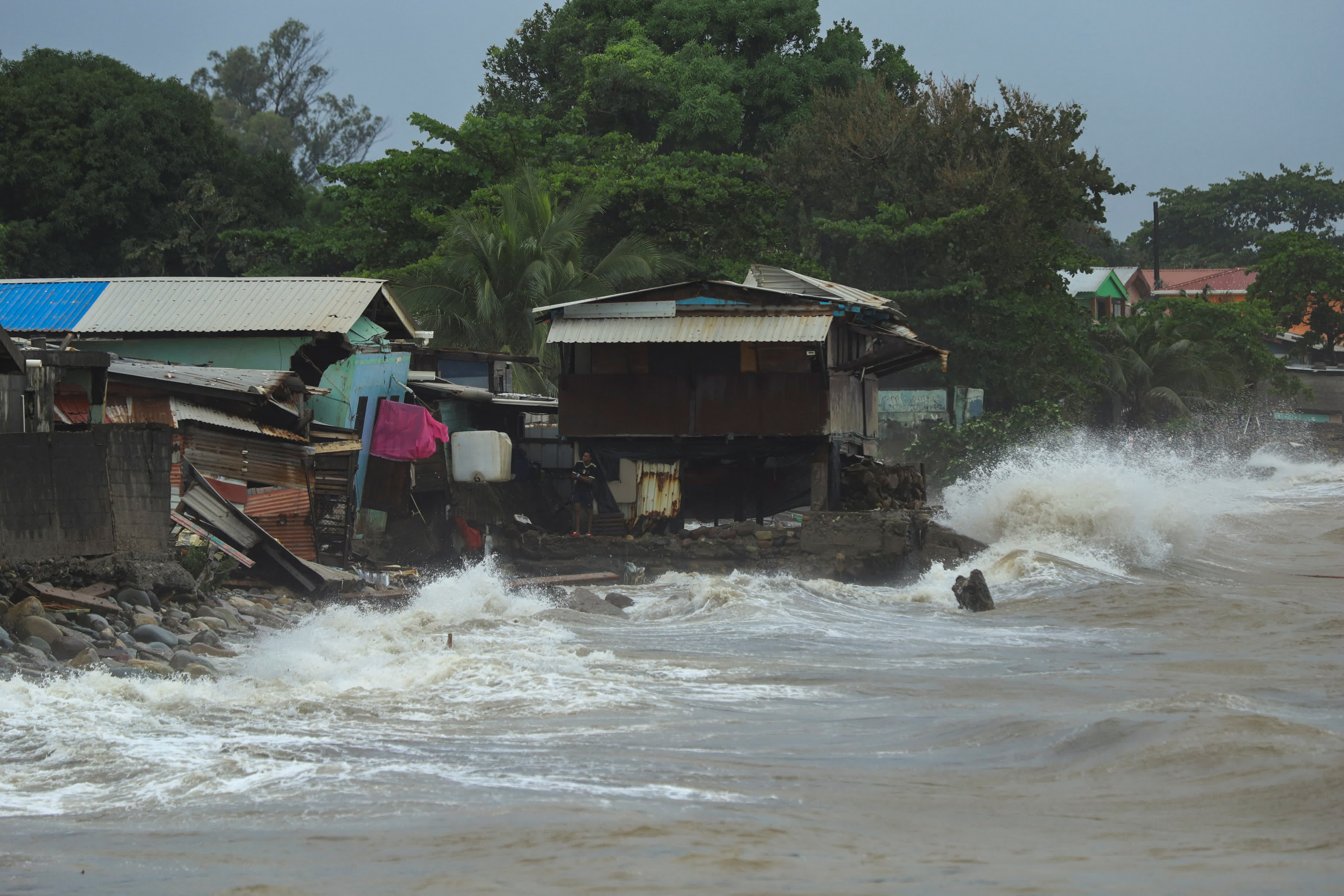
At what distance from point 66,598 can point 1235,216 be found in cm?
6746

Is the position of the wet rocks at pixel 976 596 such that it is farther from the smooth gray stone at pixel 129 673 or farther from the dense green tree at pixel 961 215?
the dense green tree at pixel 961 215

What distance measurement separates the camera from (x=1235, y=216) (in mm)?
67062

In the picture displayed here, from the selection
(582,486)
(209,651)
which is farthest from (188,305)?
(209,651)

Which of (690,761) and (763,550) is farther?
(763,550)

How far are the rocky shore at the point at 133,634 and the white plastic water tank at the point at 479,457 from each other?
6388 mm

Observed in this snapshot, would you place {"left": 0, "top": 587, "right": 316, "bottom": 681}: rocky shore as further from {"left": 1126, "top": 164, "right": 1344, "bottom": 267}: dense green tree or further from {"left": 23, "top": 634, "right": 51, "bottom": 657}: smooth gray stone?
{"left": 1126, "top": 164, "right": 1344, "bottom": 267}: dense green tree

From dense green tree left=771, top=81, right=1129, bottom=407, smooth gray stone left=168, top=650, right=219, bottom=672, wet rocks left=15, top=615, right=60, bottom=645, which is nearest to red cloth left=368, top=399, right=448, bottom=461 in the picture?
smooth gray stone left=168, top=650, right=219, bottom=672

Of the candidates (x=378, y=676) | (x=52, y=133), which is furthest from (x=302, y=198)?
(x=378, y=676)

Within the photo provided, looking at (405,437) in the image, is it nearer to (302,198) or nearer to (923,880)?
(923,880)

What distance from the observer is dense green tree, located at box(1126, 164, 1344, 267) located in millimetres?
63750

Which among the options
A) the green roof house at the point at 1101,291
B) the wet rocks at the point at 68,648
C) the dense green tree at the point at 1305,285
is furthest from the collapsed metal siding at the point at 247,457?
the dense green tree at the point at 1305,285

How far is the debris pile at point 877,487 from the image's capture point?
63.8ft

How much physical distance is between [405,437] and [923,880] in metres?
13.1

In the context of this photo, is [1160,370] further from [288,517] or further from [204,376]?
[204,376]
